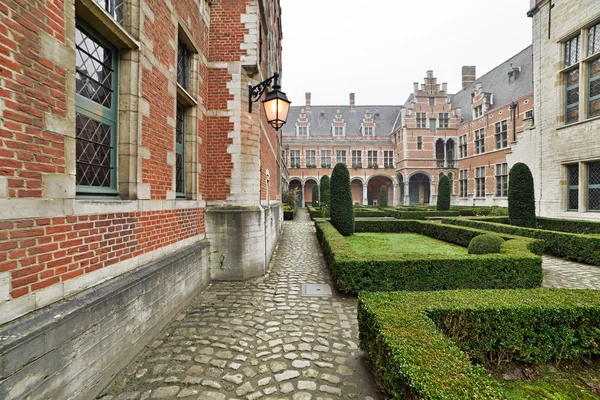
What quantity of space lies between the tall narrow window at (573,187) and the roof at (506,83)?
13059 millimetres

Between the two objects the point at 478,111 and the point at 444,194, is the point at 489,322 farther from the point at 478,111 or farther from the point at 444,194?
the point at 478,111

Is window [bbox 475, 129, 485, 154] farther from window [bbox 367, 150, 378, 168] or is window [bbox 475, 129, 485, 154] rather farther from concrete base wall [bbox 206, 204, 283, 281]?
concrete base wall [bbox 206, 204, 283, 281]

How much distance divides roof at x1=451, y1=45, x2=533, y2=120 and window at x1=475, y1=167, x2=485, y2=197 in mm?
6162

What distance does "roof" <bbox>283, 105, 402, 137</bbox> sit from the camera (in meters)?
35.4

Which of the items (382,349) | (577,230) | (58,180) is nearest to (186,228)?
(58,180)

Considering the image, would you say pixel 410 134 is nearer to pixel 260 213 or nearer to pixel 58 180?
pixel 260 213

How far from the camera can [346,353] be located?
3.02 m

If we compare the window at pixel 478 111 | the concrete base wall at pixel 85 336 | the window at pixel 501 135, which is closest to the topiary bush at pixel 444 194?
the window at pixel 501 135

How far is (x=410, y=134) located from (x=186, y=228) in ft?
102

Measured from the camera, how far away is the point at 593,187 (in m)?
9.69

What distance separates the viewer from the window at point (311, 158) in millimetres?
34812

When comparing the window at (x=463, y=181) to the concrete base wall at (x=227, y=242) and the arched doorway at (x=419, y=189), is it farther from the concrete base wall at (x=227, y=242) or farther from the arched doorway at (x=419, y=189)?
the concrete base wall at (x=227, y=242)

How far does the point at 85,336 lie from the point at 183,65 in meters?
4.82

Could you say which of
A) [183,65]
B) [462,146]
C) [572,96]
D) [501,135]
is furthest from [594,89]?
[462,146]
